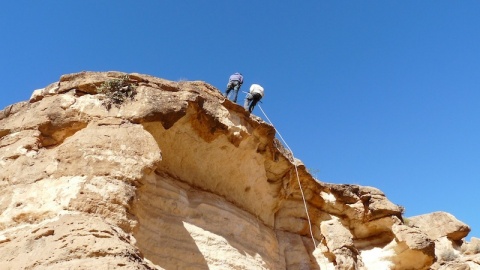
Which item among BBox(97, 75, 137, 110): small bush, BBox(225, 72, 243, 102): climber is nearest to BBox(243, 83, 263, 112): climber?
BBox(225, 72, 243, 102): climber

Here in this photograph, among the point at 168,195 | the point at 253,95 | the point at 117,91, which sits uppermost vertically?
the point at 253,95

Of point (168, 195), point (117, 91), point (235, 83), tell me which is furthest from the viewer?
point (235, 83)

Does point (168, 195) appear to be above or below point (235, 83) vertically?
below

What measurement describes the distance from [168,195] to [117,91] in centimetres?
242

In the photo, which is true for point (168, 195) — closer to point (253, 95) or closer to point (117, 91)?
point (117, 91)

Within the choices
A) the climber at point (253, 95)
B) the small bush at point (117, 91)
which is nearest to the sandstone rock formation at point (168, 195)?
the small bush at point (117, 91)

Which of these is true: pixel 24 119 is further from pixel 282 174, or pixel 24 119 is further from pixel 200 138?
pixel 282 174

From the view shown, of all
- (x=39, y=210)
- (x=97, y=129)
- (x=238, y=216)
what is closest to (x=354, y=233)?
(x=238, y=216)

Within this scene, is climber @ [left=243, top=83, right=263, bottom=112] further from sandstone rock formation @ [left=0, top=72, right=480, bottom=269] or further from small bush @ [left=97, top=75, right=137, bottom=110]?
small bush @ [left=97, top=75, right=137, bottom=110]

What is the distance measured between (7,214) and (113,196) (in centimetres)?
162

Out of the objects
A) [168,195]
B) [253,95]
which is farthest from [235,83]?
[168,195]

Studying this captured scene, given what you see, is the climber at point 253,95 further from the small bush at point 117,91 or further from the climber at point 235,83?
the small bush at point 117,91

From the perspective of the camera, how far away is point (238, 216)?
11844mm

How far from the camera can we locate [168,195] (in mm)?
10250
